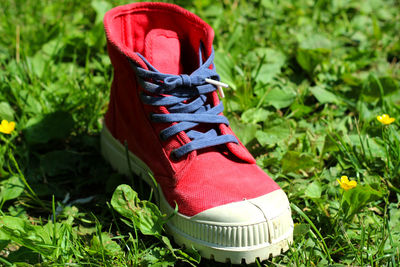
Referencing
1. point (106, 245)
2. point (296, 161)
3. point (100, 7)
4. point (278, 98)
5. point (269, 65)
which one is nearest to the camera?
point (106, 245)

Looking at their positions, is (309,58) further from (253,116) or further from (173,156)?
(173,156)

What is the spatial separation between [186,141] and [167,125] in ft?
0.36

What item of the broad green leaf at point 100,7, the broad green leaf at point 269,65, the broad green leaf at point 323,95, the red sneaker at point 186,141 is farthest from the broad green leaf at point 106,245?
the broad green leaf at point 100,7

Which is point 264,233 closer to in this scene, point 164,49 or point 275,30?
point 164,49

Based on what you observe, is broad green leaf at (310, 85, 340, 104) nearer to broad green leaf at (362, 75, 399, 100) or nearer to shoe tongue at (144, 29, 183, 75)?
broad green leaf at (362, 75, 399, 100)

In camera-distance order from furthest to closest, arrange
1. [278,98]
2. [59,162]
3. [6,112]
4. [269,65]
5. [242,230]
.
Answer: [269,65], [278,98], [6,112], [59,162], [242,230]

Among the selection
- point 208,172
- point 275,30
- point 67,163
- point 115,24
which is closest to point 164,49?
point 115,24

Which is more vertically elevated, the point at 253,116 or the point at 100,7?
the point at 100,7

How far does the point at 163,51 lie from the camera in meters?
1.88

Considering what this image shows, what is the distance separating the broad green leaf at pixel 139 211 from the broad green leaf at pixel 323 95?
130 cm

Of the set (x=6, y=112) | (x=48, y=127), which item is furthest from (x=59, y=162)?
(x=6, y=112)

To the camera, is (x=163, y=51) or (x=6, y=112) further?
(x=6, y=112)

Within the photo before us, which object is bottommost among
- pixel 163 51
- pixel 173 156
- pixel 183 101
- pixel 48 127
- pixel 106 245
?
pixel 106 245

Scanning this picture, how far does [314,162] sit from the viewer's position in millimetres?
2051
